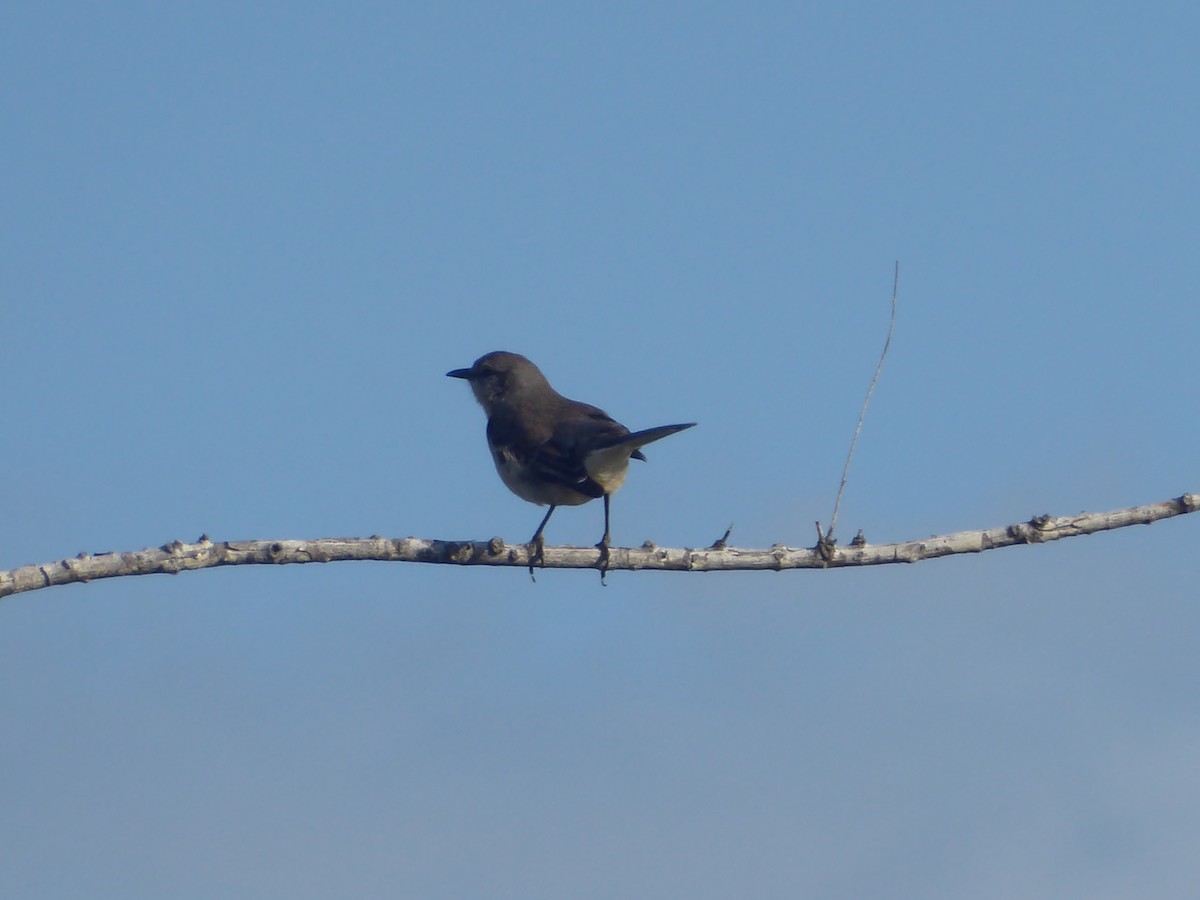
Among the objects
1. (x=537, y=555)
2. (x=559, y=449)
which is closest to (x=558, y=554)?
(x=537, y=555)

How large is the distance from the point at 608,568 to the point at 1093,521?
9.10 feet

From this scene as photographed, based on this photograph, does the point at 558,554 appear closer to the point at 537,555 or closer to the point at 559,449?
the point at 537,555

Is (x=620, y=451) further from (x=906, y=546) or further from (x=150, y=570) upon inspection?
(x=150, y=570)

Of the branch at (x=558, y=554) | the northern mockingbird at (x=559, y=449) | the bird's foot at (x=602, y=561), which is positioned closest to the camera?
the branch at (x=558, y=554)

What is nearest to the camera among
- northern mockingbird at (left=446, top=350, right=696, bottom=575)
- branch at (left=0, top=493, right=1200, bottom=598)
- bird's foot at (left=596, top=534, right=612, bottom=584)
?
branch at (left=0, top=493, right=1200, bottom=598)

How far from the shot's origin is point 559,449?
984 cm

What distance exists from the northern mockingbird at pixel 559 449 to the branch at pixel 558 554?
48 centimetres

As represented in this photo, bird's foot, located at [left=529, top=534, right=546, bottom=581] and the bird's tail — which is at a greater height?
the bird's tail

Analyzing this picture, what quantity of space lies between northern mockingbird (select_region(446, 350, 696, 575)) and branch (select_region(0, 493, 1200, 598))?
48cm

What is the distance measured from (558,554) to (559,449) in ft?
6.14

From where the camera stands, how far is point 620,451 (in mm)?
9500

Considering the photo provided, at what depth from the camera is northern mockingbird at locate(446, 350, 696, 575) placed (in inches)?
374

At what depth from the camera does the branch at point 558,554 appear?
20.1 ft

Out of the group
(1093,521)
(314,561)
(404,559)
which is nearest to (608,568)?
(404,559)
